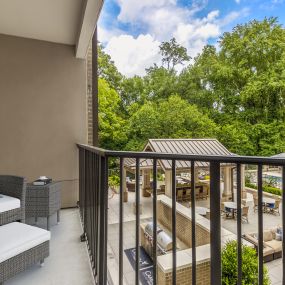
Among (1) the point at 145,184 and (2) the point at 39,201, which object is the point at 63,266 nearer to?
(2) the point at 39,201

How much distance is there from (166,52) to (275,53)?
913 centimetres

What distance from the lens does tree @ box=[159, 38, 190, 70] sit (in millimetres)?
21734

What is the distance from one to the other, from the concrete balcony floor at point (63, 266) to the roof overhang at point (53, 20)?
7.22 feet

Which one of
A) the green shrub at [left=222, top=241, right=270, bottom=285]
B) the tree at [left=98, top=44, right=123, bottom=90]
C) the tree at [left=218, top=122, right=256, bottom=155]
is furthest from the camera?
the tree at [left=98, top=44, right=123, bottom=90]

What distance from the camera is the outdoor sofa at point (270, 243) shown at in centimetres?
478

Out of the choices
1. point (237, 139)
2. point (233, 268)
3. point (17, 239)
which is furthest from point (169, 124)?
point (17, 239)

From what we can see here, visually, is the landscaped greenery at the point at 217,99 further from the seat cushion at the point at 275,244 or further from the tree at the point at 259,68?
the seat cushion at the point at 275,244

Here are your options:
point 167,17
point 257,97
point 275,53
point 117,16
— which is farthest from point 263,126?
point 117,16

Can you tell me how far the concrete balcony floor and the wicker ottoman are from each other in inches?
4.1

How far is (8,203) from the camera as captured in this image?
6.24 ft

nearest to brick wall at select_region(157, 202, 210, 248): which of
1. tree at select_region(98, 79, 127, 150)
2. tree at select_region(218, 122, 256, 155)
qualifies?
tree at select_region(98, 79, 127, 150)

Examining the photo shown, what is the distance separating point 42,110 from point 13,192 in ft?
5.30

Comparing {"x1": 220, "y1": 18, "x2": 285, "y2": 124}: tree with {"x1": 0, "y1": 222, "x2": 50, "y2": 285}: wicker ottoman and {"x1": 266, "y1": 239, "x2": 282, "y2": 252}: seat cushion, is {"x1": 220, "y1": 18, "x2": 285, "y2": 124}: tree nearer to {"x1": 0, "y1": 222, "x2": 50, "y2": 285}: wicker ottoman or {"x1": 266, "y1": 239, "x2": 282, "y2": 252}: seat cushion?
{"x1": 266, "y1": 239, "x2": 282, "y2": 252}: seat cushion

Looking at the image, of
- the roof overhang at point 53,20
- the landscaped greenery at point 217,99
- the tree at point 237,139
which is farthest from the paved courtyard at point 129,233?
the tree at point 237,139
